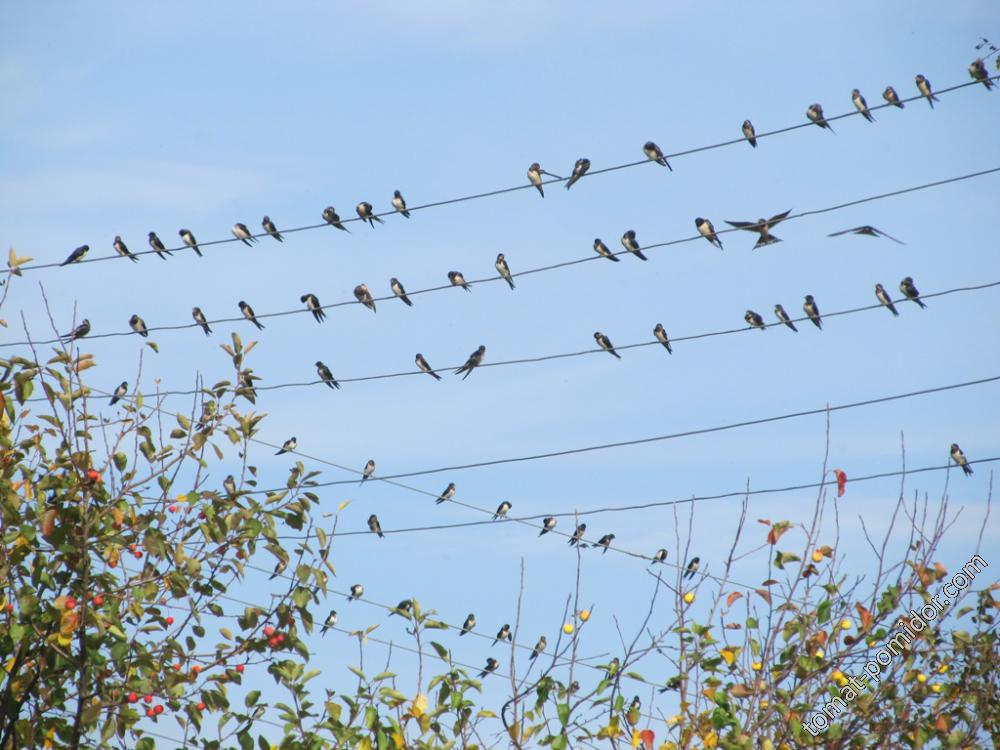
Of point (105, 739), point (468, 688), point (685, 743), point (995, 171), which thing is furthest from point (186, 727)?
point (995, 171)

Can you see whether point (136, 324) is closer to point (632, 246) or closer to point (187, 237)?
point (187, 237)

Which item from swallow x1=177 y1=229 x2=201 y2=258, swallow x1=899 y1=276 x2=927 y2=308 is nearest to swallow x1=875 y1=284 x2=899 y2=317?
swallow x1=899 y1=276 x2=927 y2=308

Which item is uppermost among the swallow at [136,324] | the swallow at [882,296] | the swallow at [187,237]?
the swallow at [187,237]

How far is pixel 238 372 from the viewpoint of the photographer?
8.19 m

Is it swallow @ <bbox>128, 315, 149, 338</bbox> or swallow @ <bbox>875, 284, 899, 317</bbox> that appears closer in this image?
swallow @ <bbox>875, 284, 899, 317</bbox>

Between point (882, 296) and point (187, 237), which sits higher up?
point (187, 237)

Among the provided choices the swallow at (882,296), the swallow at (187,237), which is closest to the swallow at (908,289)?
the swallow at (882,296)

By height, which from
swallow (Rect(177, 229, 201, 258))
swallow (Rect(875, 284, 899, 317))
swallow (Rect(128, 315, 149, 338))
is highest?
swallow (Rect(177, 229, 201, 258))

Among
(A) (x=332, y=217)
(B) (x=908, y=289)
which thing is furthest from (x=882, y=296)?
(A) (x=332, y=217)

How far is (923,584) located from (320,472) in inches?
134

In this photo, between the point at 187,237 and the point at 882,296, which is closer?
the point at 882,296

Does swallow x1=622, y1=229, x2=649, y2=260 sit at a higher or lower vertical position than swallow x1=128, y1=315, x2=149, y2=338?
lower

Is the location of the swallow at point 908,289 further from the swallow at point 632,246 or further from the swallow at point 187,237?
the swallow at point 187,237

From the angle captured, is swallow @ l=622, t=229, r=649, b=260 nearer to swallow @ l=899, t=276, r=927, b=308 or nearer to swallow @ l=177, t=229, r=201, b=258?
swallow @ l=899, t=276, r=927, b=308
